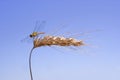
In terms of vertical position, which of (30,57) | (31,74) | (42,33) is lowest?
(31,74)

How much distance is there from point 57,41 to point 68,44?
188 mm

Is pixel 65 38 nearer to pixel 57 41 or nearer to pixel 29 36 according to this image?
pixel 57 41

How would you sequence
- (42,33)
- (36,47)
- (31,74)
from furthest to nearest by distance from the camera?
(42,33)
(36,47)
(31,74)

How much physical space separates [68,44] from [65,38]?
0.62 ft

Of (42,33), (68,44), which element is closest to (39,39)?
(42,33)

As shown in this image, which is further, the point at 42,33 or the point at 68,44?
the point at 42,33

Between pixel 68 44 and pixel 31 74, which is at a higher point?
pixel 68 44

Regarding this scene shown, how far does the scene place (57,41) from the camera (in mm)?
4230

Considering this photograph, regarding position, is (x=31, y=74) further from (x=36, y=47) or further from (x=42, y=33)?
(x=42, y=33)

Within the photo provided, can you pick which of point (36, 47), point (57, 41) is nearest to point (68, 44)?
point (57, 41)

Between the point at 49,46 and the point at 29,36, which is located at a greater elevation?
the point at 29,36

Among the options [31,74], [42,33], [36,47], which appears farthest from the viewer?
[42,33]

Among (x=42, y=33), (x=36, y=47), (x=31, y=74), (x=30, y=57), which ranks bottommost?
(x=31, y=74)

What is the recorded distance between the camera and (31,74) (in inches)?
150
